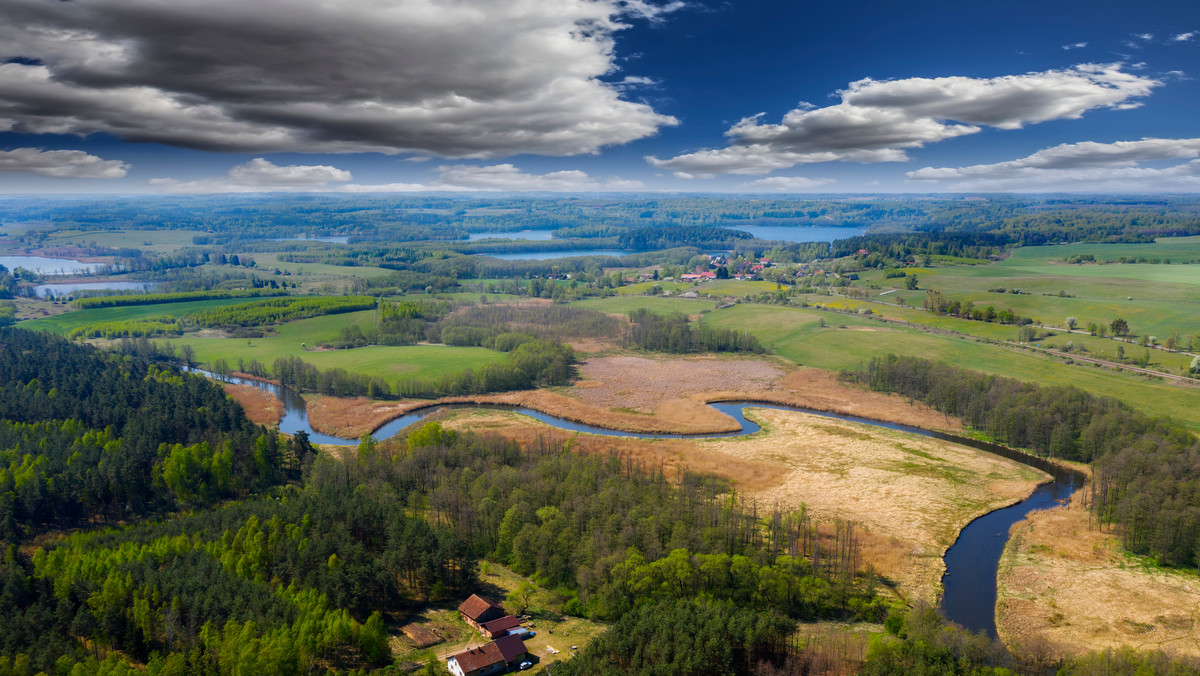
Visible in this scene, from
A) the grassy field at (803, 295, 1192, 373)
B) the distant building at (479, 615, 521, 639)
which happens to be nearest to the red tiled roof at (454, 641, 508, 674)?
the distant building at (479, 615, 521, 639)

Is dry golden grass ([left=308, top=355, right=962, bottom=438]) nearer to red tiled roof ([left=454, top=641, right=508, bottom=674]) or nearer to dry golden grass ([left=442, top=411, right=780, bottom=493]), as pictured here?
dry golden grass ([left=442, top=411, right=780, bottom=493])

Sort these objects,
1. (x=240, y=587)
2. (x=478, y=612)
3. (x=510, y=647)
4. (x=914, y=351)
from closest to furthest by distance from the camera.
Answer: (x=510, y=647), (x=240, y=587), (x=478, y=612), (x=914, y=351)

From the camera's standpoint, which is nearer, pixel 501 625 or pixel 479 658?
pixel 479 658

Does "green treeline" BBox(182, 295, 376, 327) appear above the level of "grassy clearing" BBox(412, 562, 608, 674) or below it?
above

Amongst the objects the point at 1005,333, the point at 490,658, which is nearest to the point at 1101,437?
the point at 1005,333

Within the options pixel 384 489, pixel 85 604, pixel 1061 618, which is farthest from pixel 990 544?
pixel 85 604

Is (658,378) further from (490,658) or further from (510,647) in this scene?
(490,658)

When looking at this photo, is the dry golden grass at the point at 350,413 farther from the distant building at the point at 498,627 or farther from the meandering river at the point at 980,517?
the distant building at the point at 498,627
